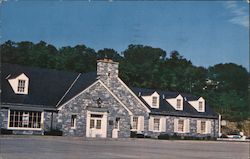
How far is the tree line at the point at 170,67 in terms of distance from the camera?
958cm

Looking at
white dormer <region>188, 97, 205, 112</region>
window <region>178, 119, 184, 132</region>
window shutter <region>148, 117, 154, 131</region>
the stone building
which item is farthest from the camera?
window shutter <region>148, 117, 154, 131</region>

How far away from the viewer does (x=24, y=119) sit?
19.9 meters

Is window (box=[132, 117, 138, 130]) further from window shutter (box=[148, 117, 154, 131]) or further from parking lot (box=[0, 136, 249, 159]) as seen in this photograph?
parking lot (box=[0, 136, 249, 159])

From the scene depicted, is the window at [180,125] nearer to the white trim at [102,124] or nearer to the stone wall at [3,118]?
the white trim at [102,124]

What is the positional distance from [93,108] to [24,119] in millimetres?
3409

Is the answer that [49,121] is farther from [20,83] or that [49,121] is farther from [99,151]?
[99,151]

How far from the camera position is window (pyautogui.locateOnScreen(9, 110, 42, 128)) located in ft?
64.0

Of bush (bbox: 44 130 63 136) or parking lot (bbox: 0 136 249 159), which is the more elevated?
bush (bbox: 44 130 63 136)

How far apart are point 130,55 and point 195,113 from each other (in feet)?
47.0

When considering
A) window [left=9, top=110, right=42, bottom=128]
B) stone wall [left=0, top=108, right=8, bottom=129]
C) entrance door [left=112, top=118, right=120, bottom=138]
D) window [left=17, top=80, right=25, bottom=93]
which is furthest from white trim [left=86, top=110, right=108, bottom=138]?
stone wall [left=0, top=108, right=8, bottom=129]

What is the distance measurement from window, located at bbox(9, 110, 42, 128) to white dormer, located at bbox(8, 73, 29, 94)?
88 centimetres

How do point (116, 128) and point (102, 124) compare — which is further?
point (116, 128)

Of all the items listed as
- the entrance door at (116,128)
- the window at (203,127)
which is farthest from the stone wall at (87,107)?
the window at (203,127)

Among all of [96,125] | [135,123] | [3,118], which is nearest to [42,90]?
[3,118]
